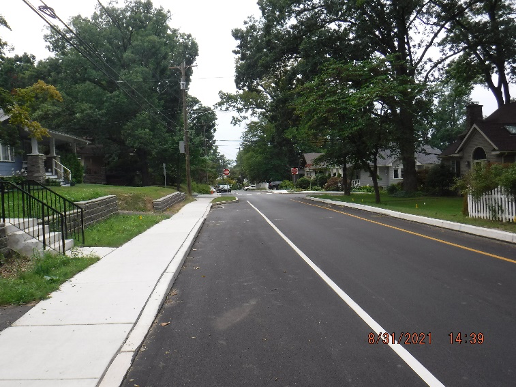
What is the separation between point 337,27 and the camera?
3108cm

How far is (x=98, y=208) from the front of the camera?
14781 mm

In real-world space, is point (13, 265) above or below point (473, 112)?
below

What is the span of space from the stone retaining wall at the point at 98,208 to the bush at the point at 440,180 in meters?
23.6

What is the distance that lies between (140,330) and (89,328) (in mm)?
605

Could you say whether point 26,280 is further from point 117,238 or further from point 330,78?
point 330,78

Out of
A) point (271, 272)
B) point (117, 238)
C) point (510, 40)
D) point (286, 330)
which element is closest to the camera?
point (286, 330)

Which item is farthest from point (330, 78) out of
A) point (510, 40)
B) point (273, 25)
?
point (510, 40)

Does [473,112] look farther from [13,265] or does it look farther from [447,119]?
[447,119]

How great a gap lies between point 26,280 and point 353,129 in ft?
66.4

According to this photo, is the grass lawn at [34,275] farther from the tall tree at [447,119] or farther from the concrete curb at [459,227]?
the tall tree at [447,119]

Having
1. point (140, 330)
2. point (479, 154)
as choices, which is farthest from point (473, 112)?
point (140, 330)

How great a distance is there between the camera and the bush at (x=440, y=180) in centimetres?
3172

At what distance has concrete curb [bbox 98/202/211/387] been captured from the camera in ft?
13.2

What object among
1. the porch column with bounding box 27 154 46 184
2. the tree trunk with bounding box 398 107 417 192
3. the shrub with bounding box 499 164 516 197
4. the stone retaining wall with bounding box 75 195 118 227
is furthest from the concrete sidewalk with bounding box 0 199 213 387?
the tree trunk with bounding box 398 107 417 192
